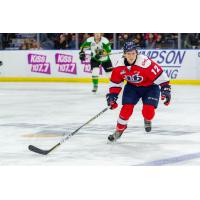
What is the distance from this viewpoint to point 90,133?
787cm

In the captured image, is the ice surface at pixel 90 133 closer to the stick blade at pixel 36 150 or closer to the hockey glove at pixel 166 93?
the stick blade at pixel 36 150

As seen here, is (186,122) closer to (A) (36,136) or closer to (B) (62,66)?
(A) (36,136)

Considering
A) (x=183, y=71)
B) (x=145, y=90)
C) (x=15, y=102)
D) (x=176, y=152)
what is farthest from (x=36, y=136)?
(x=183, y=71)

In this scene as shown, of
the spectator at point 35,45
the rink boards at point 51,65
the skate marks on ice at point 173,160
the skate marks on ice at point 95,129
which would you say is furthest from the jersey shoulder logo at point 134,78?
the spectator at point 35,45

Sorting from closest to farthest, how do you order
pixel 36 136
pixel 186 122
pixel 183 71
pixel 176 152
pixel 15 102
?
pixel 176 152
pixel 36 136
pixel 186 122
pixel 15 102
pixel 183 71

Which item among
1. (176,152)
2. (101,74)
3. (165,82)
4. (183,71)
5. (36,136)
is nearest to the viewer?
(176,152)

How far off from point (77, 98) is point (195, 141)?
544 cm

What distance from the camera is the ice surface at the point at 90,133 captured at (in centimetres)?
625

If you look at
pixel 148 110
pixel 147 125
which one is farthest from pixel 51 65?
pixel 148 110

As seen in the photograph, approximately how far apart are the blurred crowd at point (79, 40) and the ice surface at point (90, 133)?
123 inches

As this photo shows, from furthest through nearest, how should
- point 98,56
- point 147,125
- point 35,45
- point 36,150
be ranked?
point 35,45 → point 98,56 → point 147,125 → point 36,150

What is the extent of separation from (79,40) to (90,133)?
369 inches

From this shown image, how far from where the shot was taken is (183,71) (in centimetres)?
1557

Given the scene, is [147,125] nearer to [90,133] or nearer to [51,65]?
[90,133]
